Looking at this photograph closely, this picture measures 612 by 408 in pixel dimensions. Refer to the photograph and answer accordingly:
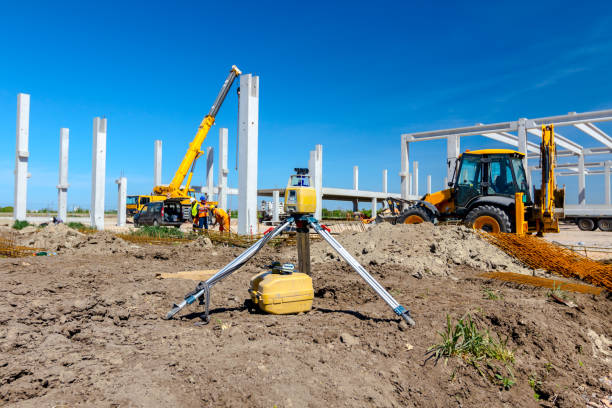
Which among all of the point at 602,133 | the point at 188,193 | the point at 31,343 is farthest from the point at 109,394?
the point at 602,133

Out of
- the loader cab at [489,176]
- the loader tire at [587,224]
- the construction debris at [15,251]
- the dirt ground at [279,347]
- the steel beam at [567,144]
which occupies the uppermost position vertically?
the steel beam at [567,144]

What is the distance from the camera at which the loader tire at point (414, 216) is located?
10859 mm

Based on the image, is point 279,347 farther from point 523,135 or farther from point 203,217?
point 523,135

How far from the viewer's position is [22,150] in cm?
1376

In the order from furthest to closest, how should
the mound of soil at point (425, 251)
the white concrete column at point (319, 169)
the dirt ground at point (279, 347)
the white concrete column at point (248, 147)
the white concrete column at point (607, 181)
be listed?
the white concrete column at point (607, 181) < the white concrete column at point (319, 169) < the white concrete column at point (248, 147) < the mound of soil at point (425, 251) < the dirt ground at point (279, 347)

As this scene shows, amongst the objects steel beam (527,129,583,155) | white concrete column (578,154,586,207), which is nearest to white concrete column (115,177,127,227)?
steel beam (527,129,583,155)

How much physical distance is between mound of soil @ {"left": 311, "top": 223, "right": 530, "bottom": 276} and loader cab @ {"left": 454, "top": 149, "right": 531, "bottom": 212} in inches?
86.3

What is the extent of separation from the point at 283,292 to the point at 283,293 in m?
0.01

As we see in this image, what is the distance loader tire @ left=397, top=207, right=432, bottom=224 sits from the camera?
35.6ft

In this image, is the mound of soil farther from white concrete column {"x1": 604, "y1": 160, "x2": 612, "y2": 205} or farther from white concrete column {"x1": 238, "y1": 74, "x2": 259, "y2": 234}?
white concrete column {"x1": 604, "y1": 160, "x2": 612, "y2": 205}

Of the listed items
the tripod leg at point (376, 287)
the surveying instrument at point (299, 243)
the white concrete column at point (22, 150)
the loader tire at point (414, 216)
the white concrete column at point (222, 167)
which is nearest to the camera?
the tripod leg at point (376, 287)

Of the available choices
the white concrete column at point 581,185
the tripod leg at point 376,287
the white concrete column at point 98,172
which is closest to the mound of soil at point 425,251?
the tripod leg at point 376,287

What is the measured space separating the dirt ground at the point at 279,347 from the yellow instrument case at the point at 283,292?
111 mm

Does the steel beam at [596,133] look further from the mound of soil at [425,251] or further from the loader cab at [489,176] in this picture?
the mound of soil at [425,251]
